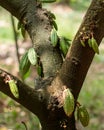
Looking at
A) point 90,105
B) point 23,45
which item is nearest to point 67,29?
point 23,45

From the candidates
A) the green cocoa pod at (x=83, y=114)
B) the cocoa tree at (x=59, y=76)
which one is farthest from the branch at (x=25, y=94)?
the green cocoa pod at (x=83, y=114)

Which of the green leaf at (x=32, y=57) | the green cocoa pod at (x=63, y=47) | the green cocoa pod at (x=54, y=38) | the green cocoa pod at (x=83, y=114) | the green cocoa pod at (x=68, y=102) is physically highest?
the green cocoa pod at (x=54, y=38)

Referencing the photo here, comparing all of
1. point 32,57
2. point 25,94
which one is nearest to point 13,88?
point 25,94

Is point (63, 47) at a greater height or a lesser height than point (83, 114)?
greater

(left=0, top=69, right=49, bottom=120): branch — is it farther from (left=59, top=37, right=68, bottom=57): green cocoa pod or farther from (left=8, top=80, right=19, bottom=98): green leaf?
(left=59, top=37, right=68, bottom=57): green cocoa pod

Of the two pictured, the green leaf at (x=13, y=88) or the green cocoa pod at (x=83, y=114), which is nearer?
the green leaf at (x=13, y=88)

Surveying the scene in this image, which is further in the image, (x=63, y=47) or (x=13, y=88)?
(x=63, y=47)

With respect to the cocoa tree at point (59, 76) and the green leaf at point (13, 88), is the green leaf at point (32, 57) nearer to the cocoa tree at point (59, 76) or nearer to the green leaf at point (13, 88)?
the cocoa tree at point (59, 76)

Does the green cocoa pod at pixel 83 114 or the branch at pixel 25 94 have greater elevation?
the branch at pixel 25 94

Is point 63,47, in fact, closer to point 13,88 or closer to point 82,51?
point 82,51
